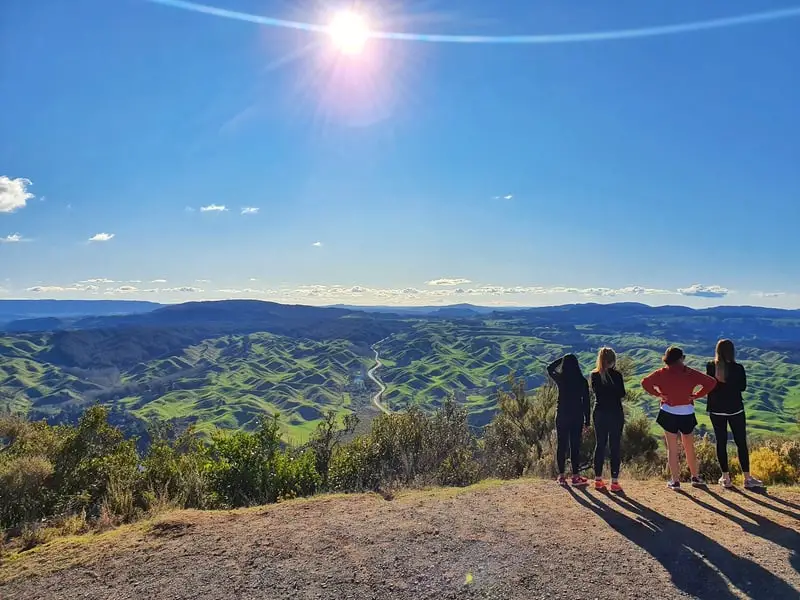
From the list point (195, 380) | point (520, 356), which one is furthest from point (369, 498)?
point (520, 356)

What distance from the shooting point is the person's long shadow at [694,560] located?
13.8 feet

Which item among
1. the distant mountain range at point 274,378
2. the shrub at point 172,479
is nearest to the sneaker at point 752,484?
the shrub at point 172,479

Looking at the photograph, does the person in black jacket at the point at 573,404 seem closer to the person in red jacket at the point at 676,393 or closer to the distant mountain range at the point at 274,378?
the person in red jacket at the point at 676,393

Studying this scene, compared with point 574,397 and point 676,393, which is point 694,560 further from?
point 574,397

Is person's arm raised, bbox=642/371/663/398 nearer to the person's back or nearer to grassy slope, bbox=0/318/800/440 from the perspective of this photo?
the person's back

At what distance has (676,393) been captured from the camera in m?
6.98

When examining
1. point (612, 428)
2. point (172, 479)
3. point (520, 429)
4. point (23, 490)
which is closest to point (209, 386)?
point (520, 429)

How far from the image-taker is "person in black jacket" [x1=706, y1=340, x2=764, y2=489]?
7.01 metres

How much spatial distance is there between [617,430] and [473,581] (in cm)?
367

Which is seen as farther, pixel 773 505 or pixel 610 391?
pixel 610 391

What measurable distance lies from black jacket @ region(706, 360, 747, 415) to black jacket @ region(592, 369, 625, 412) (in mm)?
1346

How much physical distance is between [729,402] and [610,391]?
1.69 meters

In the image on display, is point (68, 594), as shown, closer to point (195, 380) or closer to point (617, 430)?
point (617, 430)

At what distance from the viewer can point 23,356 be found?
178375mm
